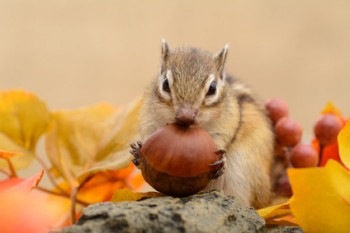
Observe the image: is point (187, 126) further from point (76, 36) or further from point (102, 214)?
point (76, 36)

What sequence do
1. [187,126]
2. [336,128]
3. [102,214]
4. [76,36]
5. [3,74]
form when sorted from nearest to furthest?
[102,214] → [187,126] → [336,128] → [3,74] → [76,36]

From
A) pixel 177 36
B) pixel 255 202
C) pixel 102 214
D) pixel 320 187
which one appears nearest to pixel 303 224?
pixel 320 187

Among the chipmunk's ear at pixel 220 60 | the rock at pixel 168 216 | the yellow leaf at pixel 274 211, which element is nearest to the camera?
the rock at pixel 168 216

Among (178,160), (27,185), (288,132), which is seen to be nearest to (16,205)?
(27,185)

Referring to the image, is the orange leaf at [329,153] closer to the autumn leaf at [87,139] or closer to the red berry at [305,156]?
the red berry at [305,156]

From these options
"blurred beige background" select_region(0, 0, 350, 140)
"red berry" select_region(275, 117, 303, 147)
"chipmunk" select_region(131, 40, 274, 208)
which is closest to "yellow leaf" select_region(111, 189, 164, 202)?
"chipmunk" select_region(131, 40, 274, 208)

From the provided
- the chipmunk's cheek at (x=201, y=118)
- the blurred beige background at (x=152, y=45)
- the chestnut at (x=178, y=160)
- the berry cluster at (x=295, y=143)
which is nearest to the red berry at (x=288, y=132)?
the berry cluster at (x=295, y=143)
